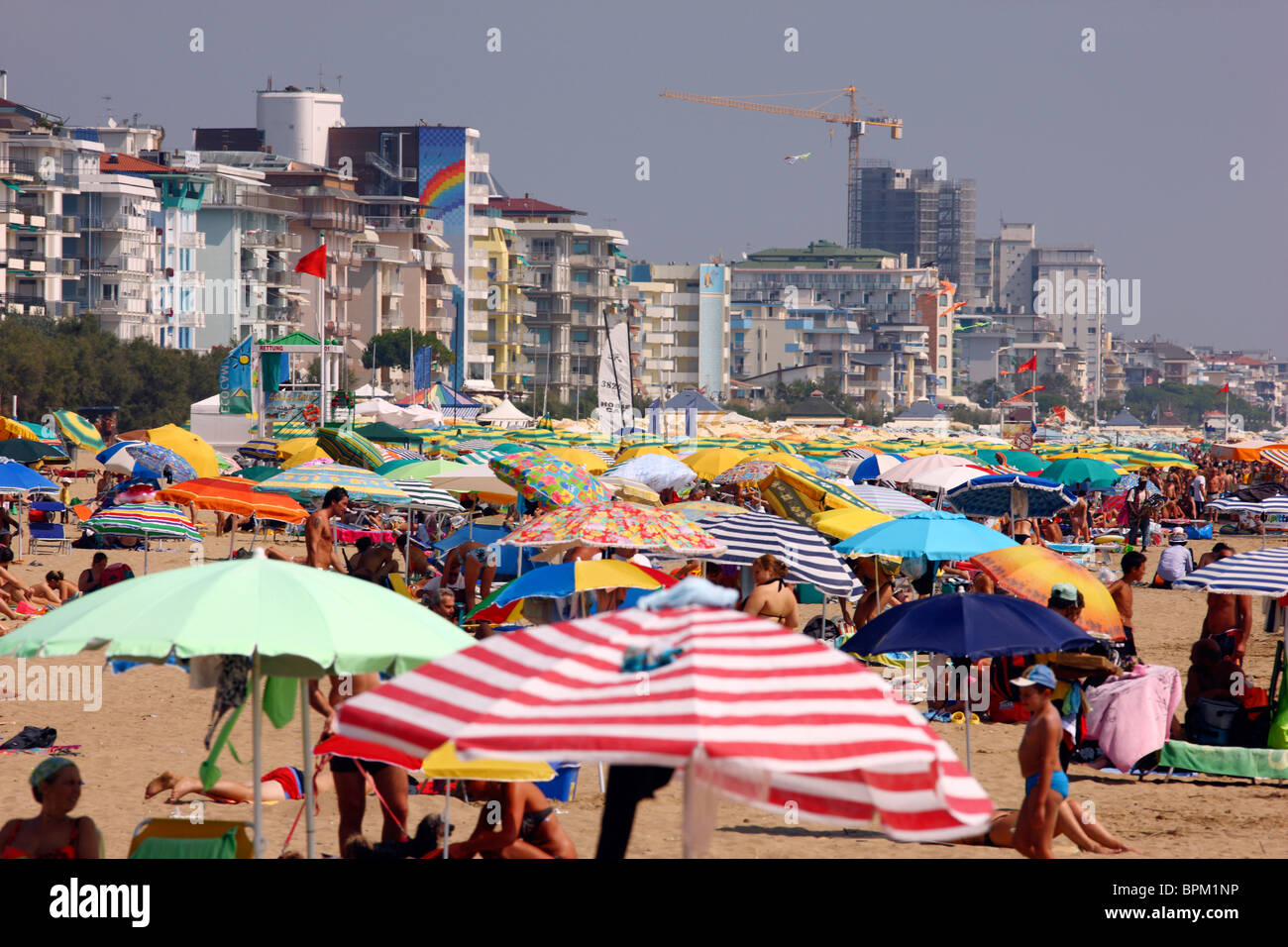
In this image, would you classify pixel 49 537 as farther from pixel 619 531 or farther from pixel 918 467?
pixel 619 531

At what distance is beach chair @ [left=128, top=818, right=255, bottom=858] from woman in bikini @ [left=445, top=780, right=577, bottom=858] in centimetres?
86

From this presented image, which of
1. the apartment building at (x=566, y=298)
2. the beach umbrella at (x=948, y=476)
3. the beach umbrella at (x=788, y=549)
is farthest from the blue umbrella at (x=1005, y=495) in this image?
the apartment building at (x=566, y=298)

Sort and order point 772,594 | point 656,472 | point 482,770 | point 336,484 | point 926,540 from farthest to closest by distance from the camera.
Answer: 1. point 656,472
2. point 336,484
3. point 926,540
4. point 772,594
5. point 482,770

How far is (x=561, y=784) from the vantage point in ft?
26.7

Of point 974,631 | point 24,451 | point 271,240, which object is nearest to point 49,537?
point 24,451

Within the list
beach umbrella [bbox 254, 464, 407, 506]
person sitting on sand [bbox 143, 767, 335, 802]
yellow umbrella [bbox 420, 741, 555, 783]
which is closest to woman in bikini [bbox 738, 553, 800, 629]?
person sitting on sand [bbox 143, 767, 335, 802]

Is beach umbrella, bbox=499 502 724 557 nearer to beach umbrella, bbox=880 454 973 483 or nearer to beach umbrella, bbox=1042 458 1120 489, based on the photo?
beach umbrella, bbox=880 454 973 483

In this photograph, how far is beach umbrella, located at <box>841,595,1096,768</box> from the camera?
7.67 metres

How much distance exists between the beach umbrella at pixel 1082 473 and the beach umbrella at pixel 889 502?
1070 centimetres

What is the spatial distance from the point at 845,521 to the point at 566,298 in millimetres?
89497

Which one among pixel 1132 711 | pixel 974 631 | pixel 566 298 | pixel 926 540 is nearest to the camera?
pixel 974 631

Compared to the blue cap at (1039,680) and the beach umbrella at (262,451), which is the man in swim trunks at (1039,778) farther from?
the beach umbrella at (262,451)

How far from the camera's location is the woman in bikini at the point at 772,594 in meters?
10.6
